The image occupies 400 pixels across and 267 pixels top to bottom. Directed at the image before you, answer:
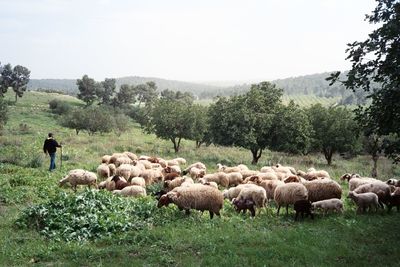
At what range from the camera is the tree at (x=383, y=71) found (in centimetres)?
1058

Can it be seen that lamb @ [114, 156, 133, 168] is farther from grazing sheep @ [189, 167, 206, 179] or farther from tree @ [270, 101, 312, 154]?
tree @ [270, 101, 312, 154]

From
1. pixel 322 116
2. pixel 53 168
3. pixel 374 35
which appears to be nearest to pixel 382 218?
pixel 374 35

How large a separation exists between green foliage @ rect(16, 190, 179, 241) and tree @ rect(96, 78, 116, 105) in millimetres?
107629

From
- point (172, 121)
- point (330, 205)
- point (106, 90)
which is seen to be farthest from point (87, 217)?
point (106, 90)

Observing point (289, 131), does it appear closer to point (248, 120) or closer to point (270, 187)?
point (248, 120)

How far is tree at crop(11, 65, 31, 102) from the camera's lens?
105812 mm

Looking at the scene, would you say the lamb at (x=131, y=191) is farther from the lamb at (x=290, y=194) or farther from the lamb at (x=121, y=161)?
the lamb at (x=121, y=161)

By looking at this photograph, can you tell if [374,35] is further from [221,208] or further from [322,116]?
[322,116]

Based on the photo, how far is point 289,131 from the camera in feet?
122

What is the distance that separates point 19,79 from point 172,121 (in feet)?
246

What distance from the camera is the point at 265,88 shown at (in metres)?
42.8

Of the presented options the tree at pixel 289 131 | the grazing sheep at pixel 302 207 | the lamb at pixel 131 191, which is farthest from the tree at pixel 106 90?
the grazing sheep at pixel 302 207

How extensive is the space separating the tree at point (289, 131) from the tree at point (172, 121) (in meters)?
13.8

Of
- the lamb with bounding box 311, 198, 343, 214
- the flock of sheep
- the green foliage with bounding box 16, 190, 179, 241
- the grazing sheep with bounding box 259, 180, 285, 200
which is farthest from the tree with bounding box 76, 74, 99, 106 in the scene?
the lamb with bounding box 311, 198, 343, 214
